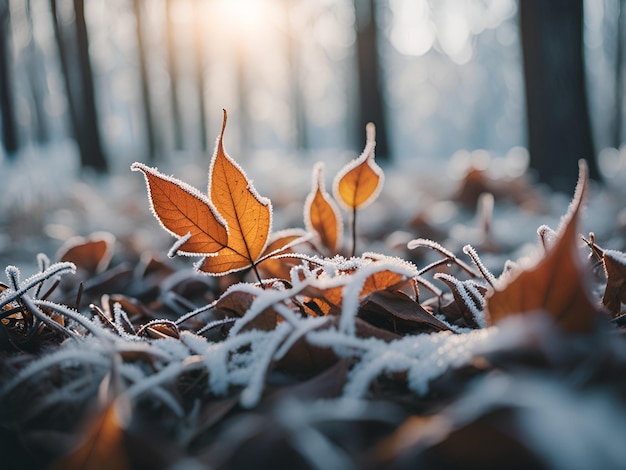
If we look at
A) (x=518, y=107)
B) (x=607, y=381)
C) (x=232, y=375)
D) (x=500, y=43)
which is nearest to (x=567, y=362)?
(x=607, y=381)

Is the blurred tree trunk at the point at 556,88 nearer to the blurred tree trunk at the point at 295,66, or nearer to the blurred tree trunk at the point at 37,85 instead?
the blurred tree trunk at the point at 37,85

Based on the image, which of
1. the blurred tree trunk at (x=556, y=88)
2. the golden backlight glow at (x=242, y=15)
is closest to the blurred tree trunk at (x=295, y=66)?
the golden backlight glow at (x=242, y=15)

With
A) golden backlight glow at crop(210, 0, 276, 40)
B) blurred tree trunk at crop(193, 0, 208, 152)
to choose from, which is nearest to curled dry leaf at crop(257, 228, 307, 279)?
blurred tree trunk at crop(193, 0, 208, 152)

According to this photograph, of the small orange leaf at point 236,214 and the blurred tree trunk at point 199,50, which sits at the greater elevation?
the blurred tree trunk at point 199,50

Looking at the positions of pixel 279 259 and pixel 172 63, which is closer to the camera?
pixel 279 259

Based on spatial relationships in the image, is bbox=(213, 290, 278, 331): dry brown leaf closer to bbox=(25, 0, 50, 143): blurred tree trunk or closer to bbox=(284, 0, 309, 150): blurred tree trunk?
bbox=(25, 0, 50, 143): blurred tree trunk

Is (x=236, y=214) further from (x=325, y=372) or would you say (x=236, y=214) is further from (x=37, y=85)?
(x=37, y=85)

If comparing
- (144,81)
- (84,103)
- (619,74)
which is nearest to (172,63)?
(144,81)
